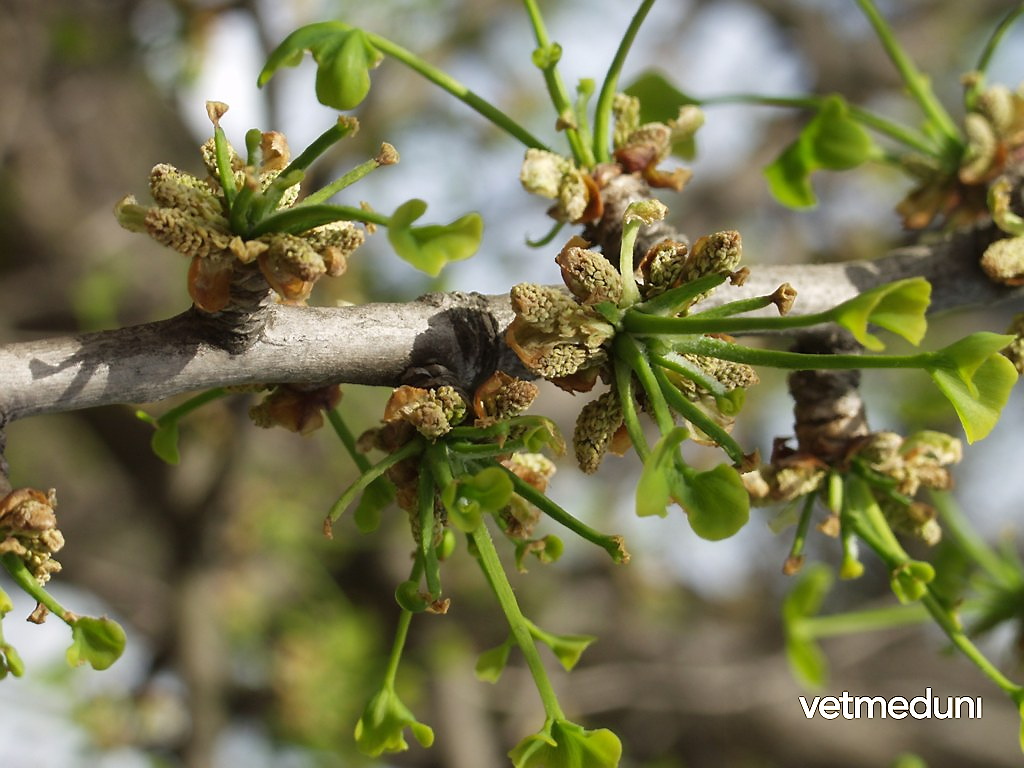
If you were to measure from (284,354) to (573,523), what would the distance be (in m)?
0.22

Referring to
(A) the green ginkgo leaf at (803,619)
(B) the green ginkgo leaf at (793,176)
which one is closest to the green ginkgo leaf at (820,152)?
(B) the green ginkgo leaf at (793,176)

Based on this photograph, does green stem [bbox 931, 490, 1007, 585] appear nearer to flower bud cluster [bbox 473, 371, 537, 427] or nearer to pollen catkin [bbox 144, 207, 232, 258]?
flower bud cluster [bbox 473, 371, 537, 427]

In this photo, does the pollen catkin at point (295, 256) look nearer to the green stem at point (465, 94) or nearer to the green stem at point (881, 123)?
the green stem at point (465, 94)

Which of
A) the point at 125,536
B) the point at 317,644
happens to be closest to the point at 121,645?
the point at 317,644

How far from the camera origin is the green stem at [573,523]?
573 mm

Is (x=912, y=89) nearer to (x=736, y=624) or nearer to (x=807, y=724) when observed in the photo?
(x=807, y=724)

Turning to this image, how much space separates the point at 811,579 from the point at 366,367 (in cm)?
43

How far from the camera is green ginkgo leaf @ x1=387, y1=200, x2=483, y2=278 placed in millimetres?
474

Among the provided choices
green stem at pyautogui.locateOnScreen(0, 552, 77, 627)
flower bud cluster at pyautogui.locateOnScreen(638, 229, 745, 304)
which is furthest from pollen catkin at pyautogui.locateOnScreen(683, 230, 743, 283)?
green stem at pyautogui.locateOnScreen(0, 552, 77, 627)

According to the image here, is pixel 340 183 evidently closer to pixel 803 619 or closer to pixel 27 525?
pixel 27 525

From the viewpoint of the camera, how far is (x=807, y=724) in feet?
8.54

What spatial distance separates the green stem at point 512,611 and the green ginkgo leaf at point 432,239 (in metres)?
0.18

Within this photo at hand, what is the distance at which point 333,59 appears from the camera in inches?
22.6

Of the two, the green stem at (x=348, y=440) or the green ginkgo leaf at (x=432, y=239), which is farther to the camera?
the green stem at (x=348, y=440)
